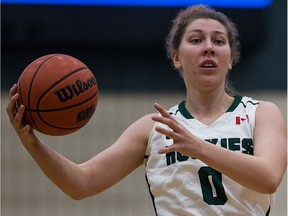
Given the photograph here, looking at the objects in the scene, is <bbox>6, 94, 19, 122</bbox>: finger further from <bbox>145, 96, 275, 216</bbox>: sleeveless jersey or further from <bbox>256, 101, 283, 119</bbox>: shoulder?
<bbox>256, 101, 283, 119</bbox>: shoulder

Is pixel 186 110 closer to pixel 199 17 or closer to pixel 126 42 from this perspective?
pixel 199 17

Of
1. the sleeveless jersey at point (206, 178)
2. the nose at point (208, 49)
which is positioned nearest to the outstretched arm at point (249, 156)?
the sleeveless jersey at point (206, 178)

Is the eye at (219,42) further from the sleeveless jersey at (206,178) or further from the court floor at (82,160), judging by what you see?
the court floor at (82,160)

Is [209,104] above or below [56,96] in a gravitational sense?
below

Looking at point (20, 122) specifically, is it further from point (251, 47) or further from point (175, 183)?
point (251, 47)

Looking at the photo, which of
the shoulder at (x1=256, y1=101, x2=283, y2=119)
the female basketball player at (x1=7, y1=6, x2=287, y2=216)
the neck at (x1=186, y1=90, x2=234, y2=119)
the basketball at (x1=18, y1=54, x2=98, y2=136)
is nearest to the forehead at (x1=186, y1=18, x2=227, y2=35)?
the female basketball player at (x1=7, y1=6, x2=287, y2=216)

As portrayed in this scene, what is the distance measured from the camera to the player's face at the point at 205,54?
12.1ft

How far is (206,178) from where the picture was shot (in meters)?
3.56

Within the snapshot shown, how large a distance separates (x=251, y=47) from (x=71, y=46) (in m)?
1.77

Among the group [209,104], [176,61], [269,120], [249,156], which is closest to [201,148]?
[249,156]

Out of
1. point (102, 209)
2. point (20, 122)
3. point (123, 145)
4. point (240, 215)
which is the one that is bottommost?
point (102, 209)

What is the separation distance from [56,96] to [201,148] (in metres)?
0.72

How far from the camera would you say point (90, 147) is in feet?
24.2

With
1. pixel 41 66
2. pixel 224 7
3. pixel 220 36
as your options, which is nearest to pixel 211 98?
pixel 220 36
